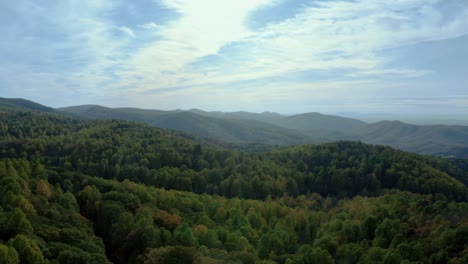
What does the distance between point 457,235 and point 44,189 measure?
297 feet

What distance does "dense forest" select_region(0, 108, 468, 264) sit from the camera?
54.7 meters

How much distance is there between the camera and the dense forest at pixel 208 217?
180 ft

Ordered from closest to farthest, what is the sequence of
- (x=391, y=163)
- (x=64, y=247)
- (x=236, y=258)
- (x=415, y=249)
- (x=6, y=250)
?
(x=6, y=250), (x=64, y=247), (x=236, y=258), (x=415, y=249), (x=391, y=163)

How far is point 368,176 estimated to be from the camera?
182m

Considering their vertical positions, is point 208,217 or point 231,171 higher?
point 231,171

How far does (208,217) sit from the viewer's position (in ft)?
297

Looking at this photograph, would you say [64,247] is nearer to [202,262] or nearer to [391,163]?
[202,262]

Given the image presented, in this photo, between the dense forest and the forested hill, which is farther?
the forested hill

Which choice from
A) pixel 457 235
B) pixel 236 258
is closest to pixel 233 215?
pixel 236 258

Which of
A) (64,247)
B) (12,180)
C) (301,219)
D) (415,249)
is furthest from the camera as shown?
(301,219)

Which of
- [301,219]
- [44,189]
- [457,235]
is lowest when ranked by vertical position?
[301,219]

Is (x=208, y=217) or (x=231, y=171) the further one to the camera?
(x=231, y=171)

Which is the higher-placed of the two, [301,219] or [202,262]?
[202,262]

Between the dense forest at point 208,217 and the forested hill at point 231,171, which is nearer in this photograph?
the dense forest at point 208,217
